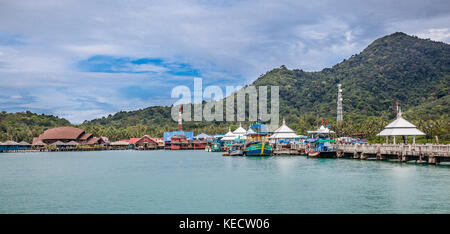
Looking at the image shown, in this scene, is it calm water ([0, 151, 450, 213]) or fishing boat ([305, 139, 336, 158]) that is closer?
calm water ([0, 151, 450, 213])

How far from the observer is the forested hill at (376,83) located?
132 meters

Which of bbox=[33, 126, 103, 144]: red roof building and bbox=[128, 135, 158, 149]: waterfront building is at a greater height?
bbox=[33, 126, 103, 144]: red roof building

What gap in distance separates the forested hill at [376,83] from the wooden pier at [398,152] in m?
66.6

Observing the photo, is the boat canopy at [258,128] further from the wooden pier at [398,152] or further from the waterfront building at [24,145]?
the waterfront building at [24,145]

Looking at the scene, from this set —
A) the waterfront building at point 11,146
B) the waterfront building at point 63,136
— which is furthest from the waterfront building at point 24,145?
the waterfront building at point 63,136

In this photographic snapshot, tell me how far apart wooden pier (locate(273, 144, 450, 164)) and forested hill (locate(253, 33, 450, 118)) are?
6663cm

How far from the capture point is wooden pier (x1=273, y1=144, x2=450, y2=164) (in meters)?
40.4

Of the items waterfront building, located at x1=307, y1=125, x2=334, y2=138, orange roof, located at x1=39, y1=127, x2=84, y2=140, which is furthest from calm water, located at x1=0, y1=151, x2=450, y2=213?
orange roof, located at x1=39, y1=127, x2=84, y2=140

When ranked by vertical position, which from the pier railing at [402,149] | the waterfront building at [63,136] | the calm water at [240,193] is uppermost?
the waterfront building at [63,136]

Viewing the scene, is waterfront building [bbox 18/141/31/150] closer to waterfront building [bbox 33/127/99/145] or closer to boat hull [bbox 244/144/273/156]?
waterfront building [bbox 33/127/99/145]

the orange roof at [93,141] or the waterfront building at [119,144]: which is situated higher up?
the orange roof at [93,141]
